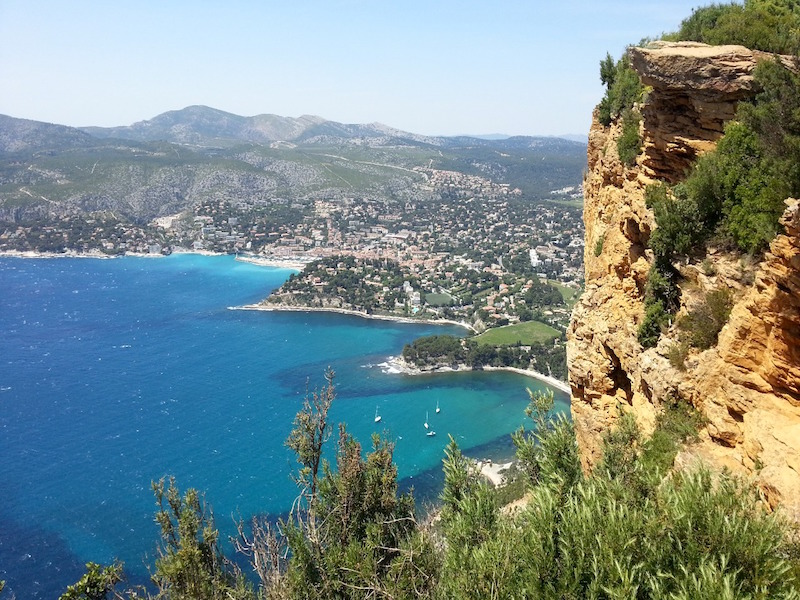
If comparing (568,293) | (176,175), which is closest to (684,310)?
(568,293)

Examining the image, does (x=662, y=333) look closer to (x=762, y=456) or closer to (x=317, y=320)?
(x=762, y=456)

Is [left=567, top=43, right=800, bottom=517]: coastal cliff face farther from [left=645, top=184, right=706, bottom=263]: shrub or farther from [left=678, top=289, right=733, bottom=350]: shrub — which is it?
[left=645, top=184, right=706, bottom=263]: shrub

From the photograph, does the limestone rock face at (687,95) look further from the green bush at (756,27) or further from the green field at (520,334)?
the green field at (520,334)

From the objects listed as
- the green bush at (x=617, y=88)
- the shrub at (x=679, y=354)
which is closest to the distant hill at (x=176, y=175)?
the green bush at (x=617, y=88)

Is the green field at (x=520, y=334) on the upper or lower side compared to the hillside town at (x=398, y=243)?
lower

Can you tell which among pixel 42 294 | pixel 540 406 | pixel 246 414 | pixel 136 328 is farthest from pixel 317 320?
pixel 540 406
